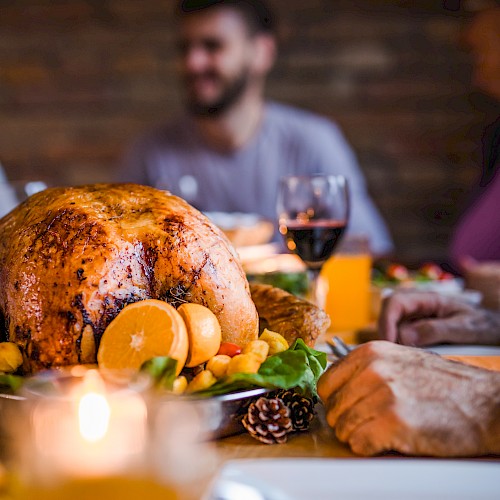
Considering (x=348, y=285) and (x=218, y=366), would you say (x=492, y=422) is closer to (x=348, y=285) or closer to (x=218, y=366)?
(x=218, y=366)

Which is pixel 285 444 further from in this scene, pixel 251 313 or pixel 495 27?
pixel 495 27

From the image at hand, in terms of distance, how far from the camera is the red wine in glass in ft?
4.39

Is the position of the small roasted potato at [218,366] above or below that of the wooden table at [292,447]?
above

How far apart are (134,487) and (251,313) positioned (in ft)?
1.77

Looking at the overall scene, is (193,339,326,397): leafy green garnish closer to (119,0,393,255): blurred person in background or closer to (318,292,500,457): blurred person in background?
(318,292,500,457): blurred person in background

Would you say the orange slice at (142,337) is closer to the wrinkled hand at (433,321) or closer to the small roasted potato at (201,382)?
the small roasted potato at (201,382)

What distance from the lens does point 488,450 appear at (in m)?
0.73

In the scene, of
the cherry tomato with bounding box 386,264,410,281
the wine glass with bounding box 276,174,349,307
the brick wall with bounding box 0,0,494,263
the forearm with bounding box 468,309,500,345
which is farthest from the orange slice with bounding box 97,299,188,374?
the brick wall with bounding box 0,0,494,263

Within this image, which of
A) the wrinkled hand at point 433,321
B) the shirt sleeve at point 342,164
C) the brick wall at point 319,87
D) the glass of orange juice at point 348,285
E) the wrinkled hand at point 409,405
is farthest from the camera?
the brick wall at point 319,87

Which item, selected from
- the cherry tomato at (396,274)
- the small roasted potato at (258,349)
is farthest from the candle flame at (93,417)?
the cherry tomato at (396,274)

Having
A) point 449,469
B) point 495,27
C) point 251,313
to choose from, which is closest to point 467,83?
point 495,27

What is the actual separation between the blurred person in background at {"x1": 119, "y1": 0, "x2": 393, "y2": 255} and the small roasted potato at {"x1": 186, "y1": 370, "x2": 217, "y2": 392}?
345 centimetres

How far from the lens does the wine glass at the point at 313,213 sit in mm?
1327

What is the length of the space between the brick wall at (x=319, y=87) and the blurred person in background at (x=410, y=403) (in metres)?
4.00
